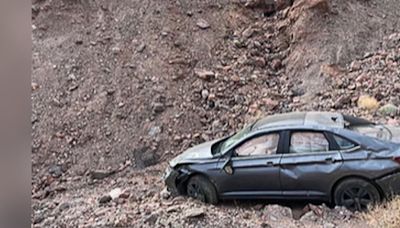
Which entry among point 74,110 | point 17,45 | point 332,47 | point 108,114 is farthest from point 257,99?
point 17,45

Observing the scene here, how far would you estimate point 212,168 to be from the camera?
16.7 feet

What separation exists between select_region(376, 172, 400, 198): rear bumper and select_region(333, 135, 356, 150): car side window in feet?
1.29

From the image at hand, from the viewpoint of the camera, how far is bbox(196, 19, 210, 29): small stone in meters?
8.90

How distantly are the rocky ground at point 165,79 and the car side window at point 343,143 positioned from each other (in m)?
1.44

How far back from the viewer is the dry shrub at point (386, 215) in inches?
159

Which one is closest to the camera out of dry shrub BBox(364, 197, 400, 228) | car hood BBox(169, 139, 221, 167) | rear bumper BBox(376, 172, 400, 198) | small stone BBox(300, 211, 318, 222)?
dry shrub BBox(364, 197, 400, 228)

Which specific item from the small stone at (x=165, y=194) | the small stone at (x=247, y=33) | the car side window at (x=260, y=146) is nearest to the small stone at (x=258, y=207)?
the car side window at (x=260, y=146)

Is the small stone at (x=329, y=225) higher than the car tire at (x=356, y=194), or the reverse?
the car tire at (x=356, y=194)

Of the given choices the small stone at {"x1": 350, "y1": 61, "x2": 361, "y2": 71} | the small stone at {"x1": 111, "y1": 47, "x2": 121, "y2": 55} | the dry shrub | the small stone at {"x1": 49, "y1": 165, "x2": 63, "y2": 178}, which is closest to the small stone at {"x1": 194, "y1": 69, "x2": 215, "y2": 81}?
the small stone at {"x1": 111, "y1": 47, "x2": 121, "y2": 55}

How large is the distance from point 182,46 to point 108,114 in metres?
1.74

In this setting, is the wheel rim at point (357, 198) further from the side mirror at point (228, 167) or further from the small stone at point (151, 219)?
the small stone at point (151, 219)

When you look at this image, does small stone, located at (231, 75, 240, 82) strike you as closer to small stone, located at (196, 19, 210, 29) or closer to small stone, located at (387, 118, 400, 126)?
small stone, located at (196, 19, 210, 29)

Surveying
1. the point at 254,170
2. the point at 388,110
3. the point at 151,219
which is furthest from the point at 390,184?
the point at 151,219

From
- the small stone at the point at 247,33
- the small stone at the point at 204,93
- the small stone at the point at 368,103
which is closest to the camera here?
the small stone at the point at 368,103
